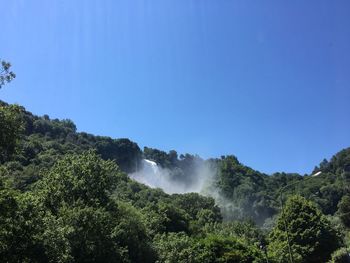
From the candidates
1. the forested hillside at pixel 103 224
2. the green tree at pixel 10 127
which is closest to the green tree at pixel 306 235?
the forested hillside at pixel 103 224

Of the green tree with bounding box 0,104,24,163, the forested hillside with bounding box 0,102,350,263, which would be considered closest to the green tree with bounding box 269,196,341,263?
the forested hillside with bounding box 0,102,350,263

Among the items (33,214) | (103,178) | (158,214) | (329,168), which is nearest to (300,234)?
(158,214)

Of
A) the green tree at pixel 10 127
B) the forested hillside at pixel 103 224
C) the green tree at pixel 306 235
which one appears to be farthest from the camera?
the green tree at pixel 306 235

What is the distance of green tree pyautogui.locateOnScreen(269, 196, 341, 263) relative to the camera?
62.1 metres

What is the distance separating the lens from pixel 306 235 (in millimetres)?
63875

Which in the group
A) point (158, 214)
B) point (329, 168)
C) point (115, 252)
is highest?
point (329, 168)

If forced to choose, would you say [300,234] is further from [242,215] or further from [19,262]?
[242,215]

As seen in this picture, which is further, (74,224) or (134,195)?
(134,195)

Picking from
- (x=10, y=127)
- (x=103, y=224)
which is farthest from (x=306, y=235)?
(x=10, y=127)

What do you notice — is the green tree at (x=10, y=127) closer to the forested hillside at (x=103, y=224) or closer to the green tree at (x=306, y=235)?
the forested hillside at (x=103, y=224)

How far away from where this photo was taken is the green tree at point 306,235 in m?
62.1

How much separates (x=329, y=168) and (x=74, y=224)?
513 ft

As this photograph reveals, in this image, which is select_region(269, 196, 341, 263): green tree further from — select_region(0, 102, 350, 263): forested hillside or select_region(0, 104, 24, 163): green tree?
select_region(0, 104, 24, 163): green tree

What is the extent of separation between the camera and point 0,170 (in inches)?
848
